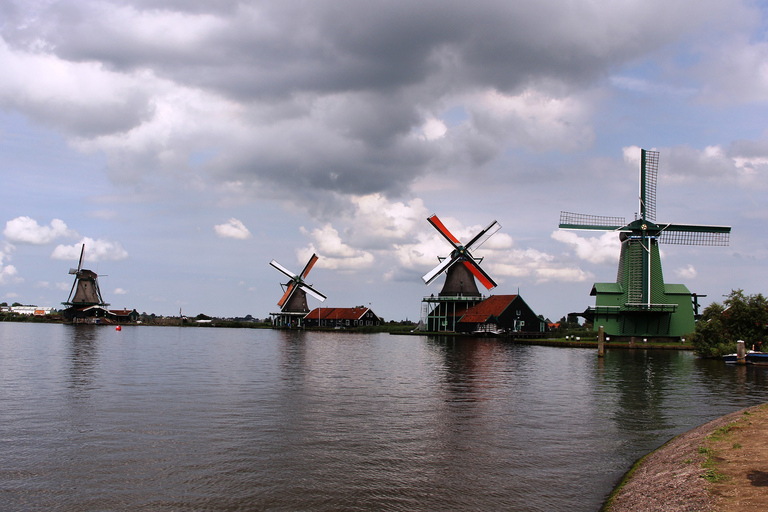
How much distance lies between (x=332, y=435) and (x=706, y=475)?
31.9 feet

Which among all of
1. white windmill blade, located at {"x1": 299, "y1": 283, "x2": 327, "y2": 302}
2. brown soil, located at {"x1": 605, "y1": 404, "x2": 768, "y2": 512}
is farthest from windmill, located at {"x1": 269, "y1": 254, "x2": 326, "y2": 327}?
brown soil, located at {"x1": 605, "y1": 404, "x2": 768, "y2": 512}

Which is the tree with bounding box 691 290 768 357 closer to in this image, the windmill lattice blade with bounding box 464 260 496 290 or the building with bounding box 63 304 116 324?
the windmill lattice blade with bounding box 464 260 496 290

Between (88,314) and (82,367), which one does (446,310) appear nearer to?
(82,367)

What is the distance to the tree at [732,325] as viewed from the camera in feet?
137

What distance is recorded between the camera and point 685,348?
177 feet

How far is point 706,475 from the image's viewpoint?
376 inches

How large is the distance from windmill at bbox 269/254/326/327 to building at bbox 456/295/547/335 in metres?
39.3

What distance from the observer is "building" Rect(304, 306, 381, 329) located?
370ft

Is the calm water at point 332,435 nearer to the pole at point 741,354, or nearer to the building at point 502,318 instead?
the pole at point 741,354


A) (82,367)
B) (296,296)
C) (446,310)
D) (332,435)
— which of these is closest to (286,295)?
(296,296)

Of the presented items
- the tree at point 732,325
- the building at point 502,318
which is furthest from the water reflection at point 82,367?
the building at point 502,318

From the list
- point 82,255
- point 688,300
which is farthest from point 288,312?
point 688,300

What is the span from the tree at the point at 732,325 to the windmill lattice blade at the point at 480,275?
42.1m

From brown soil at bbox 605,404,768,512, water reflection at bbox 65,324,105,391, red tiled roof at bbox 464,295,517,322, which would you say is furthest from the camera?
red tiled roof at bbox 464,295,517,322
